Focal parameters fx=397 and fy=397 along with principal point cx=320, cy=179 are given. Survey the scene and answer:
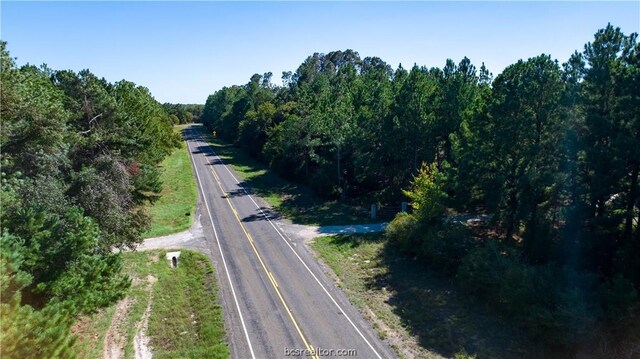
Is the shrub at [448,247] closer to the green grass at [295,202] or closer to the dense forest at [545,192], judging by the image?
the dense forest at [545,192]

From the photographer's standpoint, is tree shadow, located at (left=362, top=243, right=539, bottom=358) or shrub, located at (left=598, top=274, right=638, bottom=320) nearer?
shrub, located at (left=598, top=274, right=638, bottom=320)

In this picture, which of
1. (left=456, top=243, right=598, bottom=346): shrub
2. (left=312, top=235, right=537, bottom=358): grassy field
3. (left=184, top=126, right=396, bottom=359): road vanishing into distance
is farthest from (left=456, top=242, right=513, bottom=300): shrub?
(left=184, top=126, right=396, bottom=359): road vanishing into distance

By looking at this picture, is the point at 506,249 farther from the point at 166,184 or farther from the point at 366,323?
the point at 166,184

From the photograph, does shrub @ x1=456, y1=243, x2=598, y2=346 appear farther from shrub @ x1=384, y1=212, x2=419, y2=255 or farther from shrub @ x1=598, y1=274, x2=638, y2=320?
shrub @ x1=384, y1=212, x2=419, y2=255

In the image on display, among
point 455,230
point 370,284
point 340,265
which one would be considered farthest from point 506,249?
point 340,265

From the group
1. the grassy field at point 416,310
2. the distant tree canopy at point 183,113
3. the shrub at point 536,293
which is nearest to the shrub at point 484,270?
the shrub at point 536,293

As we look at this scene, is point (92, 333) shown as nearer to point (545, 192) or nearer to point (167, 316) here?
point (167, 316)

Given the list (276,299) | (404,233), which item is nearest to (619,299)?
(404,233)
